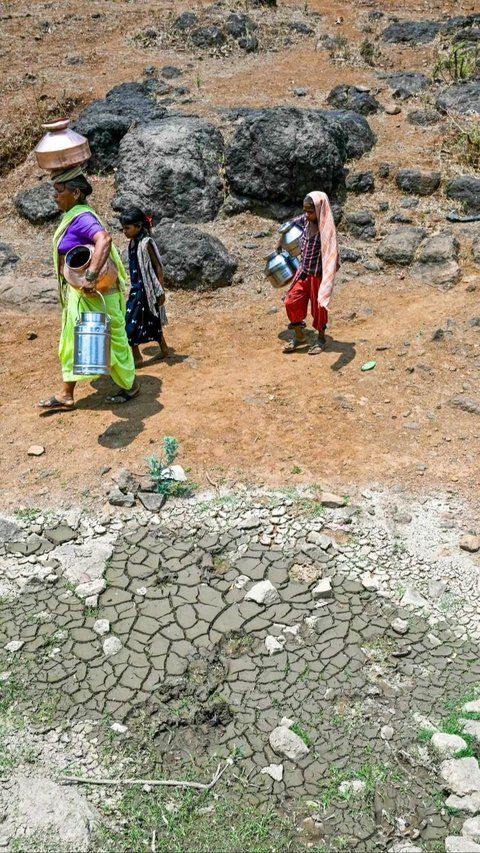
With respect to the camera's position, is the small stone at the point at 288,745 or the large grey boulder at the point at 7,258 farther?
the large grey boulder at the point at 7,258

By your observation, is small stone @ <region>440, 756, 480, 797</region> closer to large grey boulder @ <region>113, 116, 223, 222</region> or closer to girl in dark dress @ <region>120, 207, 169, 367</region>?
girl in dark dress @ <region>120, 207, 169, 367</region>

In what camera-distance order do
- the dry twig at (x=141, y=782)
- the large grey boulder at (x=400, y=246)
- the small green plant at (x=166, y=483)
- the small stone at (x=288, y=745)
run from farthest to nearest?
1. the large grey boulder at (x=400, y=246)
2. the small green plant at (x=166, y=483)
3. the small stone at (x=288, y=745)
4. the dry twig at (x=141, y=782)

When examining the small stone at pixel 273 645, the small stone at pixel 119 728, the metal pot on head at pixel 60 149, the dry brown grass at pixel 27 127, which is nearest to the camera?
the small stone at pixel 119 728

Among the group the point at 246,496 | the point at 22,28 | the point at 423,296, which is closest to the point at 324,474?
the point at 246,496

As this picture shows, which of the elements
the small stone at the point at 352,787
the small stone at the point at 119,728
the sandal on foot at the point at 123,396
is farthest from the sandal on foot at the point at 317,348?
the small stone at the point at 352,787

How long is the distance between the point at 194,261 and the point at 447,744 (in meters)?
5.32

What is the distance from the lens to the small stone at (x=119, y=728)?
10.5 ft

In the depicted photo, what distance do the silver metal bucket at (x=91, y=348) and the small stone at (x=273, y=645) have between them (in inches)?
79.6

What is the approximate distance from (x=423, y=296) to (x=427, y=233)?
3.73ft

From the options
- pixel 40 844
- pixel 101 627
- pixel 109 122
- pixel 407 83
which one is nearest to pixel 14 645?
pixel 101 627

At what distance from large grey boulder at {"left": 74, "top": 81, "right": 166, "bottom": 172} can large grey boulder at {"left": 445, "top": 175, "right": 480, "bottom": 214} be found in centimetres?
349

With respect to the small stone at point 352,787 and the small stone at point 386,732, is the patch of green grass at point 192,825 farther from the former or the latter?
the small stone at point 386,732

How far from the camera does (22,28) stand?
12.8m

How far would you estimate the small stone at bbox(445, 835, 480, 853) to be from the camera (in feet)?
8.91
